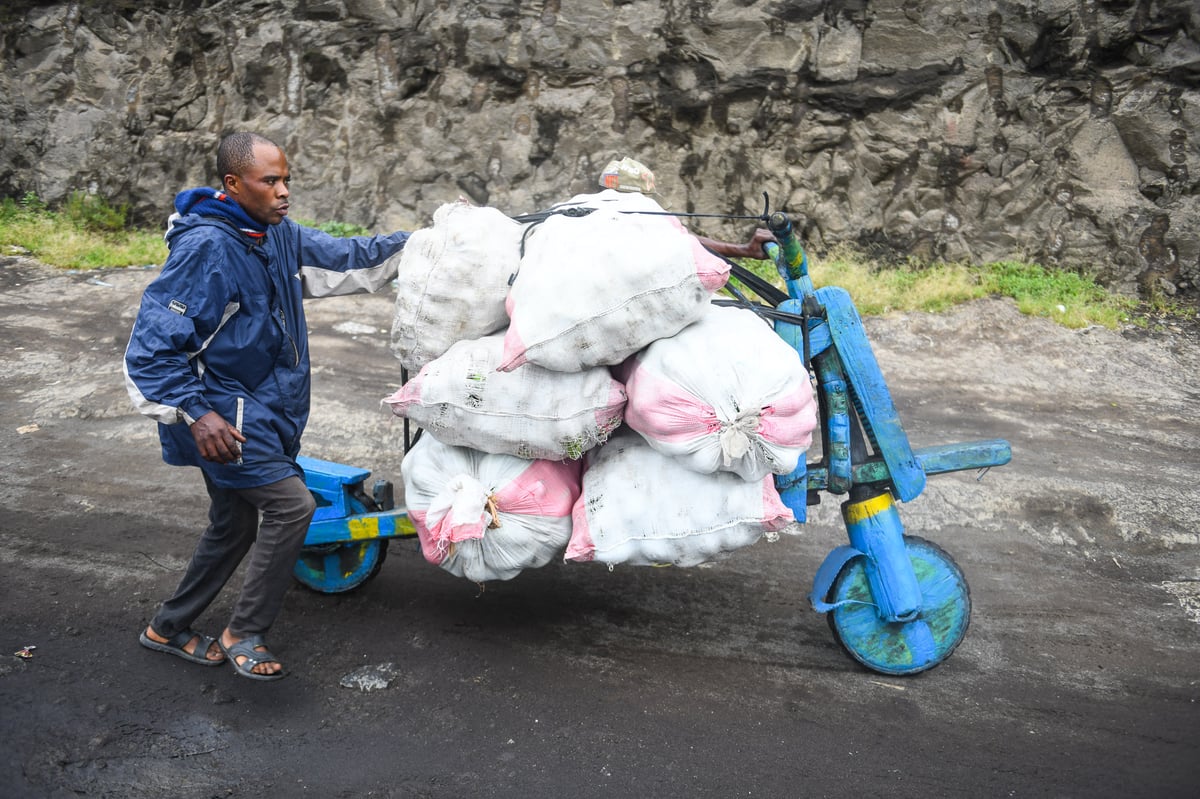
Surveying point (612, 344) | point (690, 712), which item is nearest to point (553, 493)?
point (612, 344)

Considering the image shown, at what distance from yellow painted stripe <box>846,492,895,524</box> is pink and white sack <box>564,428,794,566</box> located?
502mm

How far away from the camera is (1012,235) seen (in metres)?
8.27

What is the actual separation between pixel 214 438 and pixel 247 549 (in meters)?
0.63

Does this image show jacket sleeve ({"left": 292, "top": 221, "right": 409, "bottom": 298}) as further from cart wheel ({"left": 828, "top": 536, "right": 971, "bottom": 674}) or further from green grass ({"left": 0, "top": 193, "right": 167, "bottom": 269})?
green grass ({"left": 0, "top": 193, "right": 167, "bottom": 269})

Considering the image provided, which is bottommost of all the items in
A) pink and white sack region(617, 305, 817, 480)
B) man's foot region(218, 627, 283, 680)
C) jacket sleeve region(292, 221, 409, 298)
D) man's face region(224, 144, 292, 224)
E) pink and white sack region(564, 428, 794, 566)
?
man's foot region(218, 627, 283, 680)

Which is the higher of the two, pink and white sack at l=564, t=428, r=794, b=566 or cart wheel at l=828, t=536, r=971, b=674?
pink and white sack at l=564, t=428, r=794, b=566

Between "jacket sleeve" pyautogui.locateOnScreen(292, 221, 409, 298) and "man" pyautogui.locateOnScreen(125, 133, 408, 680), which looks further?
"jacket sleeve" pyautogui.locateOnScreen(292, 221, 409, 298)

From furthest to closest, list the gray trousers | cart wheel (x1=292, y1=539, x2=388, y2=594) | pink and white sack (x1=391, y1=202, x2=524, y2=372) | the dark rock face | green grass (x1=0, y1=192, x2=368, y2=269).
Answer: green grass (x1=0, y1=192, x2=368, y2=269) → the dark rock face → cart wheel (x1=292, y1=539, x2=388, y2=594) → the gray trousers → pink and white sack (x1=391, y1=202, x2=524, y2=372)

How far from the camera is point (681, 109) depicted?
348 inches

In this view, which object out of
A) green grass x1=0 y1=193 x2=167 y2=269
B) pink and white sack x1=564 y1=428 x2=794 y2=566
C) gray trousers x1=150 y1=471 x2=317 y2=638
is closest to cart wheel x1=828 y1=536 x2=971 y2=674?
pink and white sack x1=564 y1=428 x2=794 y2=566

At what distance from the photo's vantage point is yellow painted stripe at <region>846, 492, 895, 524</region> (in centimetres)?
324

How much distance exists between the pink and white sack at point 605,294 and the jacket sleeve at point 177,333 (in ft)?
3.18

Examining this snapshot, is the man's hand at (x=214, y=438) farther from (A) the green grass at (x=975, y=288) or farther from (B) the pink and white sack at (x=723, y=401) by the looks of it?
(A) the green grass at (x=975, y=288)

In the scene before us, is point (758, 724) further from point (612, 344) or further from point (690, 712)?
point (612, 344)
